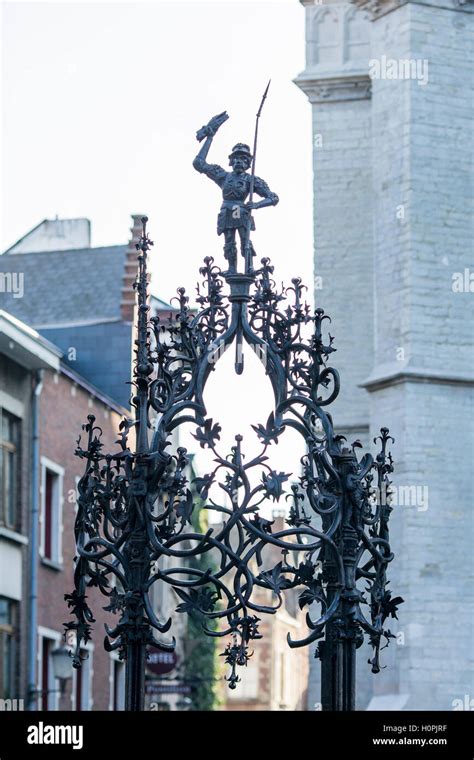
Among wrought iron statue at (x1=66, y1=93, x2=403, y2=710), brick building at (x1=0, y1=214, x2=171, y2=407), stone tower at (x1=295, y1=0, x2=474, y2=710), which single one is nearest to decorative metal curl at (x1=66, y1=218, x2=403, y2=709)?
wrought iron statue at (x1=66, y1=93, x2=403, y2=710)

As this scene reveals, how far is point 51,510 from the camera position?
31562 mm

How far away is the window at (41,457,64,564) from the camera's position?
30.8 m

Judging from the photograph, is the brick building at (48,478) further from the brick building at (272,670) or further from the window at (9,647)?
the brick building at (272,670)

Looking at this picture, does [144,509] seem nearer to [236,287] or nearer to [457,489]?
[236,287]

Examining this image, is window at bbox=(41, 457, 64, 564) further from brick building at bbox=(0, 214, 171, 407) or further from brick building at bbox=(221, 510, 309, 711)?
brick building at bbox=(221, 510, 309, 711)

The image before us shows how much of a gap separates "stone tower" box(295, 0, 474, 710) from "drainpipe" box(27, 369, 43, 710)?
15.2ft

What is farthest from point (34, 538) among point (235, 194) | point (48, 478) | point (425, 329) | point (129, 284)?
point (235, 194)

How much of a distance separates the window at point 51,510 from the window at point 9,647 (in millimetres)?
1949

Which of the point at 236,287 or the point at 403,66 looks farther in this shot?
the point at 403,66
